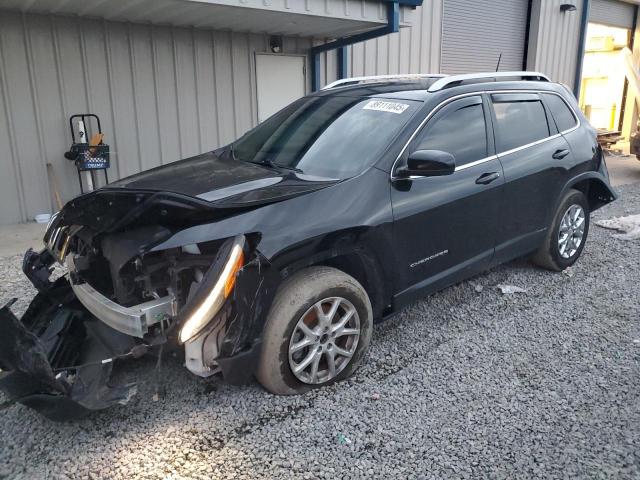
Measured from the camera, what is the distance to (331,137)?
3.62 m

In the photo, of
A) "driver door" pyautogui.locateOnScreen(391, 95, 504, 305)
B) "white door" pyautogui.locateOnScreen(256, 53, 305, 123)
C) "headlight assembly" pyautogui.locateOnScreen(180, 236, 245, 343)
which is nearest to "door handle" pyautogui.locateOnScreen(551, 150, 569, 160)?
"driver door" pyautogui.locateOnScreen(391, 95, 504, 305)

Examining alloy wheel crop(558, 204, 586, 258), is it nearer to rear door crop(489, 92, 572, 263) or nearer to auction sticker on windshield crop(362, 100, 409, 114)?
rear door crop(489, 92, 572, 263)

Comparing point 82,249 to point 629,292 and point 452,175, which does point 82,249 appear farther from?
point 629,292

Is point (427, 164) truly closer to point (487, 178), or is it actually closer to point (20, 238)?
point (487, 178)

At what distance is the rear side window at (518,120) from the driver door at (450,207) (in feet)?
0.50

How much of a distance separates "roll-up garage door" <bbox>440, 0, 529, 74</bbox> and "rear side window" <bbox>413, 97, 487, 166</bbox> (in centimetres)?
820

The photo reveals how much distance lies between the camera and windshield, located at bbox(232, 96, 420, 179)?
11.1 feet

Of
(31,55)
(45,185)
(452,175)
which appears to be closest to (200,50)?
(31,55)

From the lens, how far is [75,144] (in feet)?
22.2

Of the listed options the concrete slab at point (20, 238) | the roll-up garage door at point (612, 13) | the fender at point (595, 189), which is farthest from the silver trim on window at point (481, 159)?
the roll-up garage door at point (612, 13)

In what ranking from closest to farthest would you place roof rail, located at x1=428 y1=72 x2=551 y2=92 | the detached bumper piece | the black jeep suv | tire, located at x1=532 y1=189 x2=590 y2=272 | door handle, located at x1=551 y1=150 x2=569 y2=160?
1. the detached bumper piece
2. the black jeep suv
3. roof rail, located at x1=428 y1=72 x2=551 y2=92
4. door handle, located at x1=551 y1=150 x2=569 y2=160
5. tire, located at x1=532 y1=189 x2=590 y2=272

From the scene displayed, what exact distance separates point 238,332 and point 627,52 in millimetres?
17394

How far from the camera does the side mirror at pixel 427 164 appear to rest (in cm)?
320

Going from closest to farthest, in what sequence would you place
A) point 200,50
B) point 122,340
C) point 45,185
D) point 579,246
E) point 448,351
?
point 122,340 < point 448,351 < point 579,246 < point 45,185 < point 200,50
